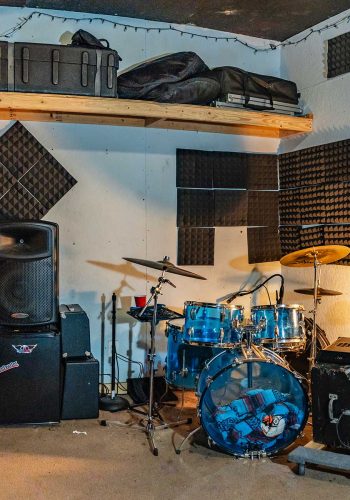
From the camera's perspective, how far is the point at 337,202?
404 centimetres

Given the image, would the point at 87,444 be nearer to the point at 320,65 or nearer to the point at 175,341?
the point at 175,341

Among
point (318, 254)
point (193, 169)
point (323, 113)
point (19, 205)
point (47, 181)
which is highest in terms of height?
point (323, 113)

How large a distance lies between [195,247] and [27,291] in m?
1.40

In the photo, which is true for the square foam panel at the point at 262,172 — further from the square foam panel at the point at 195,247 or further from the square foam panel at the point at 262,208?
the square foam panel at the point at 195,247

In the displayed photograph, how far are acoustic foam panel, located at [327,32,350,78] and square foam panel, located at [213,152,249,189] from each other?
885mm

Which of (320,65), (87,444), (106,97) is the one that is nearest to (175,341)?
(87,444)

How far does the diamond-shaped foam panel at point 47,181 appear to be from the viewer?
13.1ft

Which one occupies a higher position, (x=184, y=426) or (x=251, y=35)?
(x=251, y=35)

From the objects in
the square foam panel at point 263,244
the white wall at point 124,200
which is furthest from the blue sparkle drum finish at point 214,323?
the square foam panel at point 263,244

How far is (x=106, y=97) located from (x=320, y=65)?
1.60 metres

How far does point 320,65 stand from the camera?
4.19 metres

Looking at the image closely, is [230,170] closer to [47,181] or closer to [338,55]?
[338,55]

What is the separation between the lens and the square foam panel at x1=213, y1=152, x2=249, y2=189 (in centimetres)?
443

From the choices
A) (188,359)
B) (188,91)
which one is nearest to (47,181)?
(188,91)
